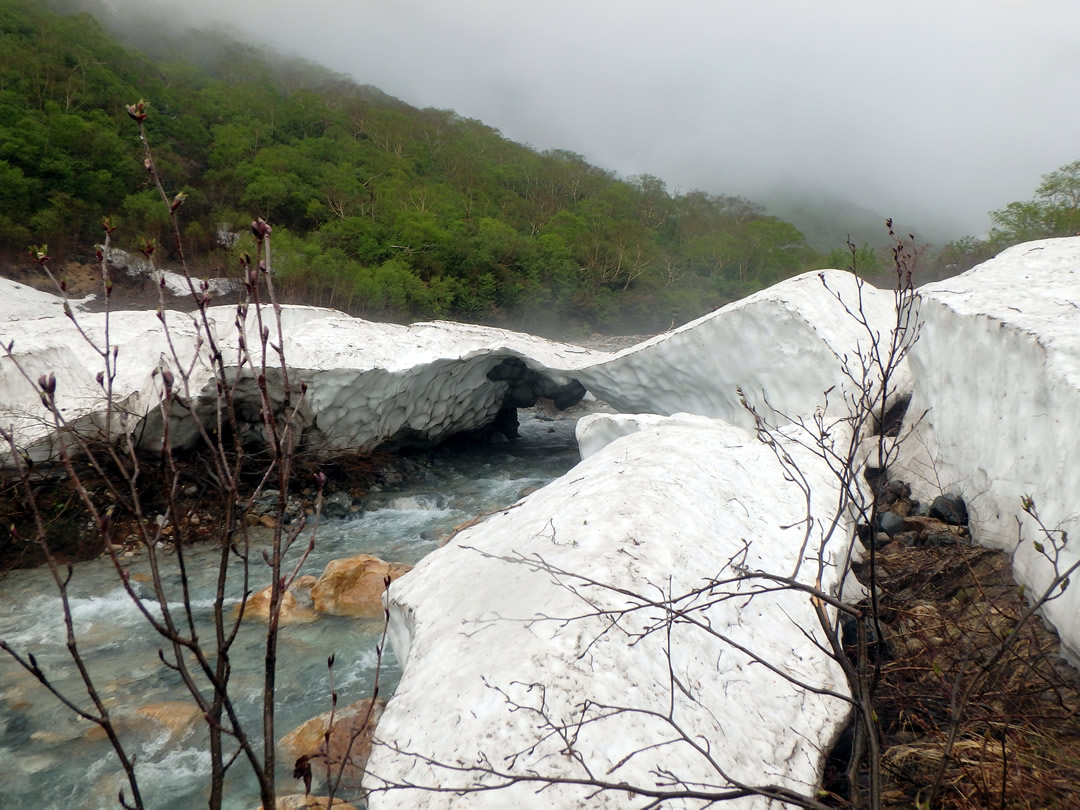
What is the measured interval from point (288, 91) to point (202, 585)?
5444cm

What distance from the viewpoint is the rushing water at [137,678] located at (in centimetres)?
330

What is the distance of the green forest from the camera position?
1880cm

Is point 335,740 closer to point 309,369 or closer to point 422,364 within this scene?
point 309,369

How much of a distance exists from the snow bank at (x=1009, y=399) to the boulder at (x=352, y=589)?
4.01 m

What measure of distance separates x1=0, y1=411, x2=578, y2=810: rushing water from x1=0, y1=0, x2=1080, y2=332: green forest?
11100 mm

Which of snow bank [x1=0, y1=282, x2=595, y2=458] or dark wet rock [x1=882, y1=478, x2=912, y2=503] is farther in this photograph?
snow bank [x1=0, y1=282, x2=595, y2=458]

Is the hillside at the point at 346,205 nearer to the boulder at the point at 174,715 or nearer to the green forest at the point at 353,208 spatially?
the green forest at the point at 353,208

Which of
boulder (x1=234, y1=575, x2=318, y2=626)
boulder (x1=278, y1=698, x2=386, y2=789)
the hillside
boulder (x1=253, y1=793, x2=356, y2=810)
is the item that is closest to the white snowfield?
boulder (x1=278, y1=698, x2=386, y2=789)

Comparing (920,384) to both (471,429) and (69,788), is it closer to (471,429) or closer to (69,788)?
(69,788)

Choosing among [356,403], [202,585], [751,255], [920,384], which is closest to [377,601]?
[202,585]

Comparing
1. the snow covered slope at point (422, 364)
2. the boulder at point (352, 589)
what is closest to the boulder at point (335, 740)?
the boulder at point (352, 589)

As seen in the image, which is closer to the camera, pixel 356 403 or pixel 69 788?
pixel 69 788

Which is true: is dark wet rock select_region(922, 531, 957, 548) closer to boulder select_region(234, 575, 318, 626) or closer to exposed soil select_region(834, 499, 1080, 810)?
exposed soil select_region(834, 499, 1080, 810)

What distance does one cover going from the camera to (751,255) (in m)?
34.1
